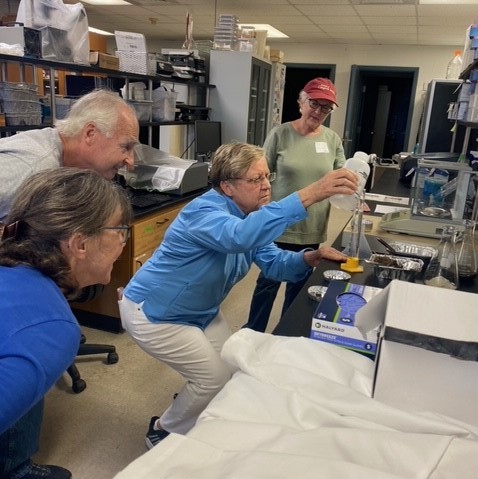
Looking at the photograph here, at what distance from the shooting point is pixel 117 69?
3008 millimetres

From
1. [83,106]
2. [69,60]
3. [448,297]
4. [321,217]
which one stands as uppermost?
[69,60]

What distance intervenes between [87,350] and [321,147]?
1623mm

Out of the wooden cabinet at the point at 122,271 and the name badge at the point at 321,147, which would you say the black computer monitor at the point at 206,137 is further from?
the name badge at the point at 321,147

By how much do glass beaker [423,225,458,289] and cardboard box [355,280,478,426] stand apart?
27.9 inches

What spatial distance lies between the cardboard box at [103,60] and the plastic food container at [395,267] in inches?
82.7

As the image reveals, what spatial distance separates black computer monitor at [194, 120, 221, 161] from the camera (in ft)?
13.4

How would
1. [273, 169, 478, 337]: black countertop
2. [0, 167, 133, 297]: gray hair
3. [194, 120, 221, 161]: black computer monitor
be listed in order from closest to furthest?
1. [0, 167, 133, 297]: gray hair
2. [273, 169, 478, 337]: black countertop
3. [194, 120, 221, 161]: black computer monitor

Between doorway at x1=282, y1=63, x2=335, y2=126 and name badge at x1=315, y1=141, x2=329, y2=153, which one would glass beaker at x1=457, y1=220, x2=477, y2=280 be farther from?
doorway at x1=282, y1=63, x2=335, y2=126

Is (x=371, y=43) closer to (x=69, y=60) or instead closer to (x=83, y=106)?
(x=69, y=60)

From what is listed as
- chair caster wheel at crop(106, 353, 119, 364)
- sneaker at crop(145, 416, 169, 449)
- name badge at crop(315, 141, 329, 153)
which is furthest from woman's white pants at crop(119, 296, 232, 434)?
name badge at crop(315, 141, 329, 153)

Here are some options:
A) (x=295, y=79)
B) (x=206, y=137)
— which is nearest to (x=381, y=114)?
(x=295, y=79)

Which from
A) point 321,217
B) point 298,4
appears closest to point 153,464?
point 321,217

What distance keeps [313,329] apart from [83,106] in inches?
48.8

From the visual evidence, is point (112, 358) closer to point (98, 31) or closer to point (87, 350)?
point (87, 350)
